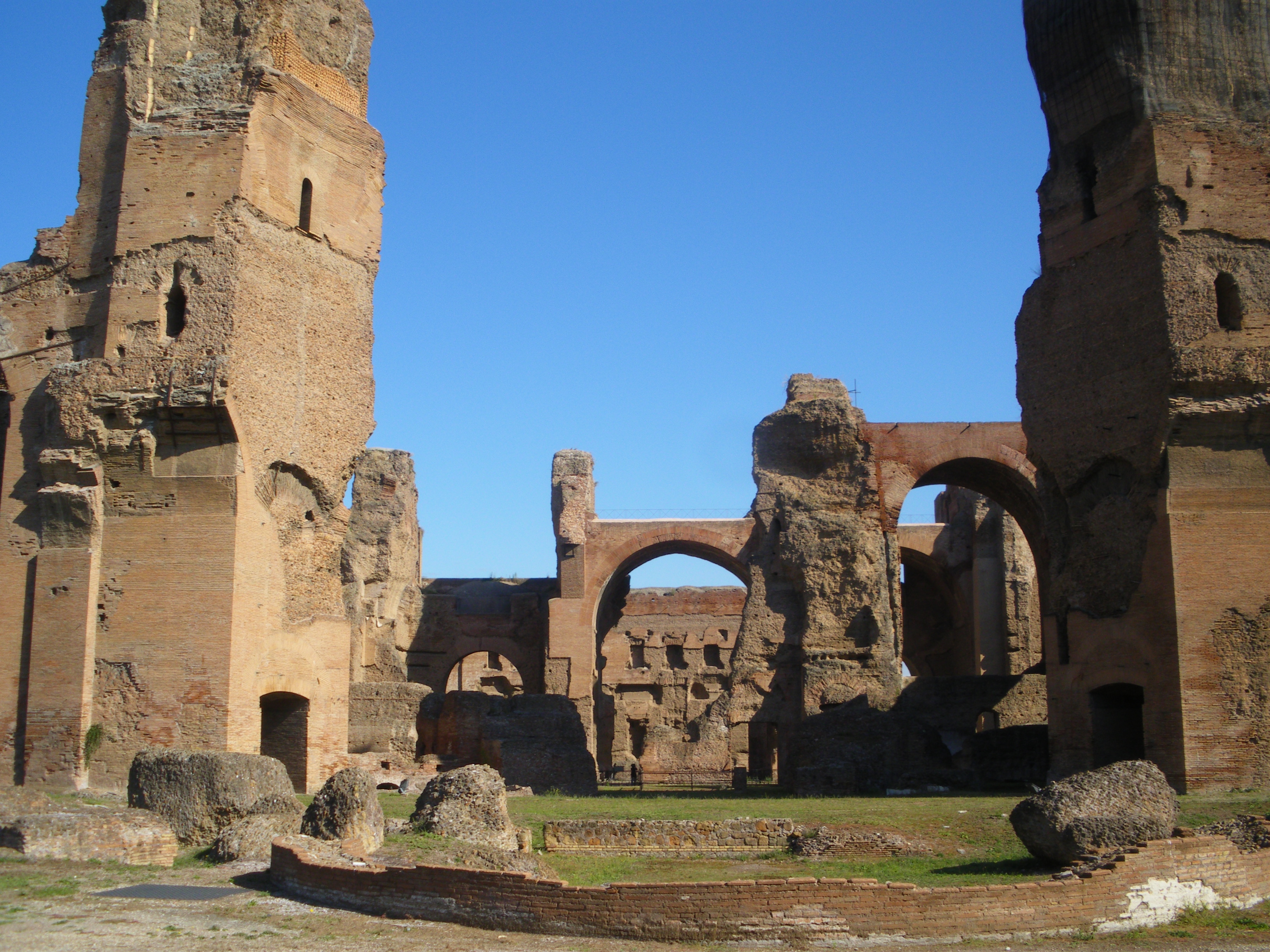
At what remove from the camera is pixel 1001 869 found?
994cm

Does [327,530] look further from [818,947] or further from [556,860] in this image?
[818,947]

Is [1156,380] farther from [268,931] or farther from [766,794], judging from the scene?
[268,931]

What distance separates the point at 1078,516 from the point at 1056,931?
30.6ft

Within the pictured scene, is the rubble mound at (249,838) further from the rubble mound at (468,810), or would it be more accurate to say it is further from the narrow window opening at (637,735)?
the narrow window opening at (637,735)

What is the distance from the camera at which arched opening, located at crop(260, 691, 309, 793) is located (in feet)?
49.6

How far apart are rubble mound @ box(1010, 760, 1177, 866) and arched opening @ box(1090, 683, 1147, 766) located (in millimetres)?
5355

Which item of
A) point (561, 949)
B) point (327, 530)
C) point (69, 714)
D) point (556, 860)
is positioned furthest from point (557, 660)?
point (561, 949)

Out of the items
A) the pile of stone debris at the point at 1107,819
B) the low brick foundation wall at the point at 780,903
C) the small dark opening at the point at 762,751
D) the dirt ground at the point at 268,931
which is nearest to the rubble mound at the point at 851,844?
the pile of stone debris at the point at 1107,819

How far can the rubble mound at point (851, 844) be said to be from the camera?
35.4 feet

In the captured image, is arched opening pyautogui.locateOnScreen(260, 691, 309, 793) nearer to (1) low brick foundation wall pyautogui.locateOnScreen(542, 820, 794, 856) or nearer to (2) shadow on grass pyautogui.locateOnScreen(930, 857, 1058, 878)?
(1) low brick foundation wall pyautogui.locateOnScreen(542, 820, 794, 856)

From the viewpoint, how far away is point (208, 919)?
25.5 feet

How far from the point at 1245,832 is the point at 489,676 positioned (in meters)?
25.9

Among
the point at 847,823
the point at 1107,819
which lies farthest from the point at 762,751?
the point at 1107,819

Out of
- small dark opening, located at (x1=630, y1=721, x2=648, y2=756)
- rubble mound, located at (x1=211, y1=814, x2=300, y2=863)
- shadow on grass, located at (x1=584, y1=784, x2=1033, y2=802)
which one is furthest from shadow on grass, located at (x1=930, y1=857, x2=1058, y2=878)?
small dark opening, located at (x1=630, y1=721, x2=648, y2=756)
